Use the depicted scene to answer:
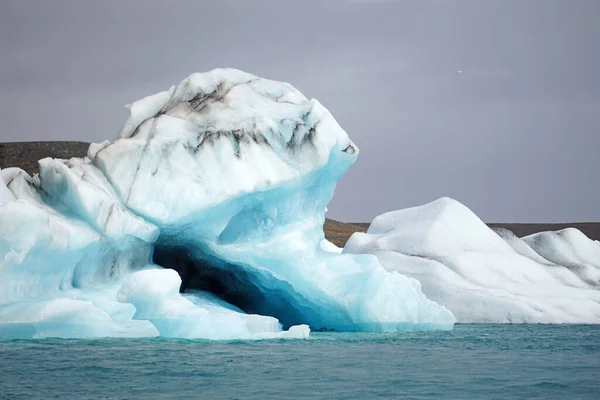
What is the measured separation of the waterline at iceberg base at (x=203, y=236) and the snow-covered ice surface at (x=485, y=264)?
154 millimetres

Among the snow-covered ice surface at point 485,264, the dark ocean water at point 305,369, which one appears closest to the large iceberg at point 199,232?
the dark ocean water at point 305,369

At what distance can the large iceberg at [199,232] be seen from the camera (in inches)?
641

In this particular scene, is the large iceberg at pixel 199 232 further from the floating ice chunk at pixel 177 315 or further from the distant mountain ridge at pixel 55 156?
the distant mountain ridge at pixel 55 156

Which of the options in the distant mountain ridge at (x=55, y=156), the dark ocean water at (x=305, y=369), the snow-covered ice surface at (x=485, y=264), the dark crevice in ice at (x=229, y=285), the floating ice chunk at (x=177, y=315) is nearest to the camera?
the dark ocean water at (x=305, y=369)

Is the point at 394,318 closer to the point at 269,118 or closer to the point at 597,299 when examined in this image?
the point at 269,118

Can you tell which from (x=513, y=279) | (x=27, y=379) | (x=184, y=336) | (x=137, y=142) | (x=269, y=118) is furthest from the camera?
(x=513, y=279)

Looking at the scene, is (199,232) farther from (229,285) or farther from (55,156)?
(55,156)

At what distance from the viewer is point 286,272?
63.1ft

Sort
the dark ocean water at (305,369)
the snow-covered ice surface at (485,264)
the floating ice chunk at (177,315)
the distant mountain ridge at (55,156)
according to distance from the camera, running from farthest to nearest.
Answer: the distant mountain ridge at (55,156), the snow-covered ice surface at (485,264), the floating ice chunk at (177,315), the dark ocean water at (305,369)

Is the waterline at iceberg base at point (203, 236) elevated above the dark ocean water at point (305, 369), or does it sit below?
above

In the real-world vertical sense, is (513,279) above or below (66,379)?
above

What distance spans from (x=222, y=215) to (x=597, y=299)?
1285 cm

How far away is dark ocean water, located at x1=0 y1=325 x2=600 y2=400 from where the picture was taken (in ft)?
38.4

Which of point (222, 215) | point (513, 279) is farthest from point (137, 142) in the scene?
point (513, 279)
